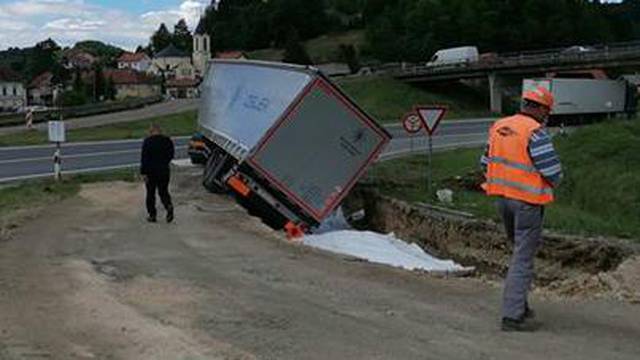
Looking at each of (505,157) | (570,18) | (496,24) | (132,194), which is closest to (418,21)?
(496,24)

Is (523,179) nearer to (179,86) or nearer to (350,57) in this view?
(350,57)

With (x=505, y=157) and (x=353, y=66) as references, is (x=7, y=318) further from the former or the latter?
(x=353, y=66)

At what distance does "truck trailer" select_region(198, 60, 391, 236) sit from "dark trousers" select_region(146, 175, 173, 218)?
3.74 feet

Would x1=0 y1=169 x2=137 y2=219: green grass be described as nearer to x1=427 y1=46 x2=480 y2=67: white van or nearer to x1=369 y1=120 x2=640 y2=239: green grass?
x1=369 y1=120 x2=640 y2=239: green grass

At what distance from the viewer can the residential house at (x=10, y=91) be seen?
186375 mm

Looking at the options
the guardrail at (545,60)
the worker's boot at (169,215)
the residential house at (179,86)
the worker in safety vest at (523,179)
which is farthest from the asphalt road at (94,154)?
the residential house at (179,86)

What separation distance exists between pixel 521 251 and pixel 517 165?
2.38 ft

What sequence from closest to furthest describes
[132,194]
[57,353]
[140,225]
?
[57,353] < [140,225] < [132,194]

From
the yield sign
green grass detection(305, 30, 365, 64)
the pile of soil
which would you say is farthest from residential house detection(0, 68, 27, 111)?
the pile of soil

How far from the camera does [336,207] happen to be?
17.5m

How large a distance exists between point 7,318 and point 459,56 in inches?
4141

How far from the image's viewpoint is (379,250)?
47.2ft

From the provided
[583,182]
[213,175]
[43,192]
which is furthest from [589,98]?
[43,192]

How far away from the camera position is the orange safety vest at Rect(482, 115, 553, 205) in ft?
26.5
